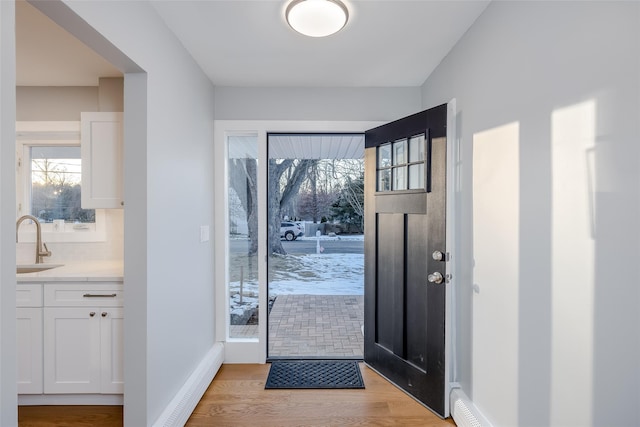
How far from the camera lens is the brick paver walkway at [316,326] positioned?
3111 mm

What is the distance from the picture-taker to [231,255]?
2.94 metres

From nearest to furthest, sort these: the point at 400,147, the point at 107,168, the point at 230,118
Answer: the point at 107,168 < the point at 400,147 < the point at 230,118

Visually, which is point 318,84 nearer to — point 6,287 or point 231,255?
point 231,255

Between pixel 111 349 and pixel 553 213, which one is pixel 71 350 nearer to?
pixel 111 349

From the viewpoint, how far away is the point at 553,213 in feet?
4.09

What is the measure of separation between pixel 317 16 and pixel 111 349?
229 cm

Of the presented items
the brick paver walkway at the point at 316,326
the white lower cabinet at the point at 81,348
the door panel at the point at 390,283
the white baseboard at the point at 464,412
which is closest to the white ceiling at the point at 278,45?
the door panel at the point at 390,283

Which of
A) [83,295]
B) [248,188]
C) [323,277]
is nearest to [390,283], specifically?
[248,188]

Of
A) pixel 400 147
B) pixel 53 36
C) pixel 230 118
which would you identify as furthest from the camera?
pixel 230 118

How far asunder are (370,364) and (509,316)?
1.49 m

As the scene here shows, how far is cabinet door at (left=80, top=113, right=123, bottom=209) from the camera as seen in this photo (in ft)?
7.16

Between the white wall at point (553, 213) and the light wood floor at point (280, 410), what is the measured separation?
526 millimetres

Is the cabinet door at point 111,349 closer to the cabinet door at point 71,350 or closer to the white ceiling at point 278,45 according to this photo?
the cabinet door at point 71,350

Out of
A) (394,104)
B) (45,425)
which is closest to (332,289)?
(394,104)
